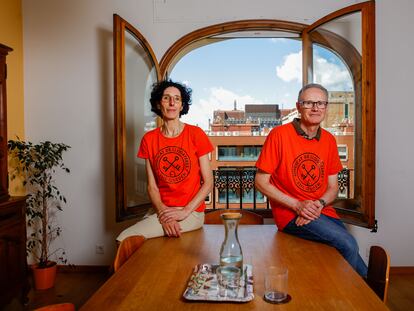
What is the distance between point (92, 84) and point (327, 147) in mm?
2484

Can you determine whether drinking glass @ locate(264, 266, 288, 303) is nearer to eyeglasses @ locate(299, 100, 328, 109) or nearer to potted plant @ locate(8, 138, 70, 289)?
eyeglasses @ locate(299, 100, 328, 109)

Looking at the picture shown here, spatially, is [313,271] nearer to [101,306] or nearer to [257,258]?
[257,258]

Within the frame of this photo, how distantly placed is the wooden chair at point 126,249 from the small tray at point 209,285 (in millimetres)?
360

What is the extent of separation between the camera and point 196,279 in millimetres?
1376

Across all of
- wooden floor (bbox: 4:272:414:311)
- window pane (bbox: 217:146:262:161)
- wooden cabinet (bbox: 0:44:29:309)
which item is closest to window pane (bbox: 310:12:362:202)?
wooden floor (bbox: 4:272:414:311)

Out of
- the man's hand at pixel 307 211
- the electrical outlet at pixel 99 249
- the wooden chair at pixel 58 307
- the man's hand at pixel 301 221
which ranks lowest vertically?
the electrical outlet at pixel 99 249

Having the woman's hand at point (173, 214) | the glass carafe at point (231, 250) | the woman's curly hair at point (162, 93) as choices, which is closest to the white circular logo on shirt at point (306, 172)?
the woman's hand at point (173, 214)

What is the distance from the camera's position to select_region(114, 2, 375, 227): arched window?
294cm

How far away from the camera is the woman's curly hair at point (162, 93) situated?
99.5 inches

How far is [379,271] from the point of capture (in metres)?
1.47

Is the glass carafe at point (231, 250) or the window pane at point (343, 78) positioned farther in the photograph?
the window pane at point (343, 78)

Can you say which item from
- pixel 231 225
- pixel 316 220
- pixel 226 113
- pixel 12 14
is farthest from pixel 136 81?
pixel 226 113

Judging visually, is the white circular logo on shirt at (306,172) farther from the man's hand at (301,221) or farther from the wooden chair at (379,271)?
the wooden chair at (379,271)

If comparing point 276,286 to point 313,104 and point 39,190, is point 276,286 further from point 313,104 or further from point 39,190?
point 39,190
